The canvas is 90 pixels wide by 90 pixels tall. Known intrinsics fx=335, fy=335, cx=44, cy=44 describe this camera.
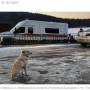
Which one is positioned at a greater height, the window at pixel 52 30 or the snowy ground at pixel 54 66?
the window at pixel 52 30

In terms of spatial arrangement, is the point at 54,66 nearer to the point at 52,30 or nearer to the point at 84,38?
the point at 84,38

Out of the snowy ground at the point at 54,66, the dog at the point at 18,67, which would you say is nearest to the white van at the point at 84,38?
the snowy ground at the point at 54,66

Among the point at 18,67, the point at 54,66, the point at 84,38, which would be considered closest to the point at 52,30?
the point at 84,38

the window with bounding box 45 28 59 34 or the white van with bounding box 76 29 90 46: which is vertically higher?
the window with bounding box 45 28 59 34

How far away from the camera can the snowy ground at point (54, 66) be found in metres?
3.71

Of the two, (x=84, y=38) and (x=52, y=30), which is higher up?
(x=52, y=30)

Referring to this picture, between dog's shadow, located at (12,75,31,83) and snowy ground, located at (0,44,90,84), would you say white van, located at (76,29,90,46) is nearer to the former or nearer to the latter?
snowy ground, located at (0,44,90,84)

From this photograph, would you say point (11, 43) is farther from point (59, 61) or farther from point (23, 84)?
point (23, 84)

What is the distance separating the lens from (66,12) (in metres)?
4.01

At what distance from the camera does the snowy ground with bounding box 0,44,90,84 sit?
371 centimetres

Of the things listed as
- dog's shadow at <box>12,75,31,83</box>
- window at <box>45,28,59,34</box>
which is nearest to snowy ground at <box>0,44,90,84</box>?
dog's shadow at <box>12,75,31,83</box>

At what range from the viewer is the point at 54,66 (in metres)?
4.42

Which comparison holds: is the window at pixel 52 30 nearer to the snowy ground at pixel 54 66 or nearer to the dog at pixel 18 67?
the snowy ground at pixel 54 66

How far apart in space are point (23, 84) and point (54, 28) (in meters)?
6.36
